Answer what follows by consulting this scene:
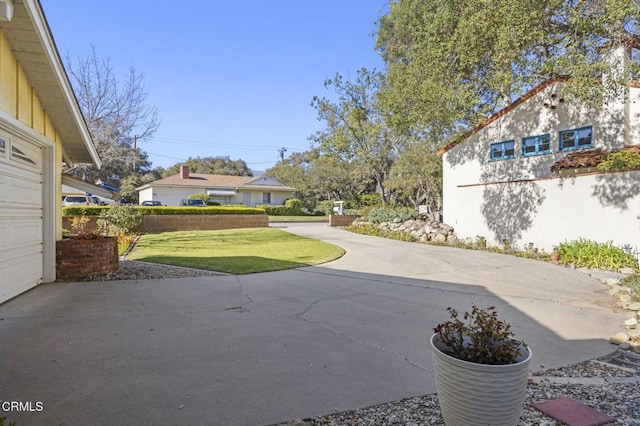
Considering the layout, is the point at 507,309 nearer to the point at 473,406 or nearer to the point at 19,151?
the point at 473,406

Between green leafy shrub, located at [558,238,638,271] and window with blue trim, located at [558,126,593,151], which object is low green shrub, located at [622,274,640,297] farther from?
window with blue trim, located at [558,126,593,151]

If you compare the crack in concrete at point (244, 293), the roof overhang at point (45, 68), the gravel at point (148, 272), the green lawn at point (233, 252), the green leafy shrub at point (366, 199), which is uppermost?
the roof overhang at point (45, 68)

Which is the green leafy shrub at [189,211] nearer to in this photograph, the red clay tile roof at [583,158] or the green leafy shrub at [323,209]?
the green leafy shrub at [323,209]

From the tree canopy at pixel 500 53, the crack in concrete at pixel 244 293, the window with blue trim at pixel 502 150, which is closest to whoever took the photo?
the crack in concrete at pixel 244 293

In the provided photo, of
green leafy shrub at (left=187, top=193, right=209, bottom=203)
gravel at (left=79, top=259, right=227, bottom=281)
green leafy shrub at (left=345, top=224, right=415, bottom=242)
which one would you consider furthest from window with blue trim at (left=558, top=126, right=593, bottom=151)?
green leafy shrub at (left=187, top=193, right=209, bottom=203)

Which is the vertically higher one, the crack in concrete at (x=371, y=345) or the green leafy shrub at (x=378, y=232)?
the green leafy shrub at (x=378, y=232)

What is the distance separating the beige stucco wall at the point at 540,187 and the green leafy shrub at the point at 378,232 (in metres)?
2.07

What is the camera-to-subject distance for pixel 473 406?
2.35 meters

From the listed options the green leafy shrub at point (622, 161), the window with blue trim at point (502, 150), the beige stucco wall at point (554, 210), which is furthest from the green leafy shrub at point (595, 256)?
the window with blue trim at point (502, 150)

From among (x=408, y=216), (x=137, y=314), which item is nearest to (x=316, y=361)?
(x=137, y=314)

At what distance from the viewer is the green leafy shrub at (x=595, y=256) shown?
9.70m

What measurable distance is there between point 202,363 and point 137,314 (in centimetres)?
215

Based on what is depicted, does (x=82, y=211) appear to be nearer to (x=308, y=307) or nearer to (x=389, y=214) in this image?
(x=389, y=214)

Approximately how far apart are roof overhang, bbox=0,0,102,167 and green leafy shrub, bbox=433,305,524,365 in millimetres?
6263
